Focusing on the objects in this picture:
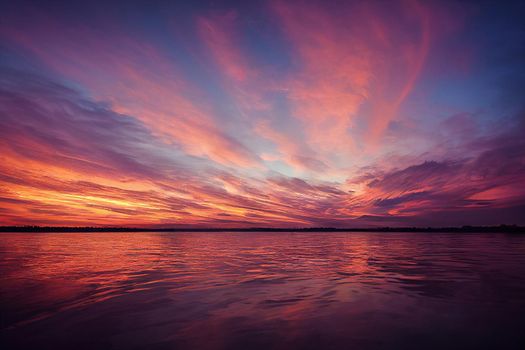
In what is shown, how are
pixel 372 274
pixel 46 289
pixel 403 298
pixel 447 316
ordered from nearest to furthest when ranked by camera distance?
1. pixel 447 316
2. pixel 403 298
3. pixel 46 289
4. pixel 372 274

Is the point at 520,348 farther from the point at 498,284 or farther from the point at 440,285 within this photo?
the point at 498,284

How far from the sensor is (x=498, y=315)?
928cm

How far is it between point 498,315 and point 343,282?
671cm

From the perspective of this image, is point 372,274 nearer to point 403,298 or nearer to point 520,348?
point 403,298

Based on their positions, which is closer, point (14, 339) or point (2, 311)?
point (14, 339)

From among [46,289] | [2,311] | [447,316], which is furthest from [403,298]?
[46,289]

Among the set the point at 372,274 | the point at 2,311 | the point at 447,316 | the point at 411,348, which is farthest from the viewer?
the point at 372,274

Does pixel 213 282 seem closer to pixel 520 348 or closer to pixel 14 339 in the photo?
pixel 14 339

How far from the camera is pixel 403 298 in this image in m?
11.6

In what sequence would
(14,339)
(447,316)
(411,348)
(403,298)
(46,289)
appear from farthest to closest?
(46,289) → (403,298) → (447,316) → (14,339) → (411,348)

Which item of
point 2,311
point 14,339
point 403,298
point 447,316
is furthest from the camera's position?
point 403,298

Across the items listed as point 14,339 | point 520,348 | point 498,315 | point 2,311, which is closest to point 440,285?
point 498,315

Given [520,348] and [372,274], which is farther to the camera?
[372,274]

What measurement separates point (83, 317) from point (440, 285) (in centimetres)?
1544
